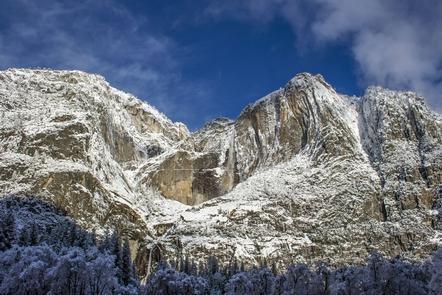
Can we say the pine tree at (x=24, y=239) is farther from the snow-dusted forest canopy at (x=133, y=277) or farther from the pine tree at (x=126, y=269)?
the pine tree at (x=126, y=269)

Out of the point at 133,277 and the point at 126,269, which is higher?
the point at 126,269

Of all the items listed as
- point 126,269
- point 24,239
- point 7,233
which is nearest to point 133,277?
point 126,269

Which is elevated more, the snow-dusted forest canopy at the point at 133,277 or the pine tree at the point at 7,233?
the pine tree at the point at 7,233

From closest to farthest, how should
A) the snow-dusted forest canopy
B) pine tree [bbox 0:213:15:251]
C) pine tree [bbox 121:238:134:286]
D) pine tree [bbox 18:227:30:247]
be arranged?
the snow-dusted forest canopy, pine tree [bbox 121:238:134:286], pine tree [bbox 0:213:15:251], pine tree [bbox 18:227:30:247]

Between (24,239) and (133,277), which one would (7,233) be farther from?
(133,277)

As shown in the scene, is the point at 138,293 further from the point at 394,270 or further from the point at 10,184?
the point at 10,184

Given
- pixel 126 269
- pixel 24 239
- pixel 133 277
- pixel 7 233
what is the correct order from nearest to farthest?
pixel 126 269 → pixel 133 277 → pixel 7 233 → pixel 24 239

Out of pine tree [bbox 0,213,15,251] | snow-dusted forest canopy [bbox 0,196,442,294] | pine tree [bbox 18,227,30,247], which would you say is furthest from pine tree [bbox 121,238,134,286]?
pine tree [bbox 0,213,15,251]

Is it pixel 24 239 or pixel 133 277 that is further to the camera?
pixel 24 239

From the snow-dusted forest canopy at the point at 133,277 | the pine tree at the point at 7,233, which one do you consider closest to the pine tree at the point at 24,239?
the snow-dusted forest canopy at the point at 133,277

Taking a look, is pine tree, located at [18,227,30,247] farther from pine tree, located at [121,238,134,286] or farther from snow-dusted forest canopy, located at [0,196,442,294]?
pine tree, located at [121,238,134,286]

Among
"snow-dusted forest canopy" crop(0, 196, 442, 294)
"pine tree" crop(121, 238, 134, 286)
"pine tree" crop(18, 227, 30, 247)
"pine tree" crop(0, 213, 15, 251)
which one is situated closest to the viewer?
"snow-dusted forest canopy" crop(0, 196, 442, 294)

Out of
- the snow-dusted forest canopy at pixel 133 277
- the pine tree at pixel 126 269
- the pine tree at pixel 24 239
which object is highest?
the pine tree at pixel 24 239

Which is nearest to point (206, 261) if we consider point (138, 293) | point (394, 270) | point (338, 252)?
point (338, 252)
